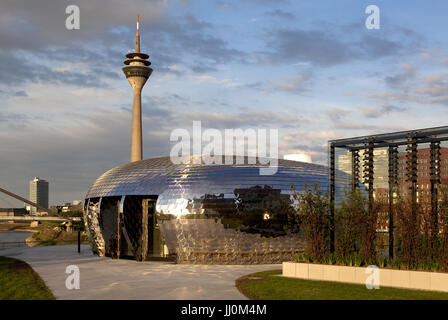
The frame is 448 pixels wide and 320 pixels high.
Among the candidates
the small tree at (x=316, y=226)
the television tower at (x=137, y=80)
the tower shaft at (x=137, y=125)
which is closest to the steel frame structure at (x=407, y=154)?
the small tree at (x=316, y=226)

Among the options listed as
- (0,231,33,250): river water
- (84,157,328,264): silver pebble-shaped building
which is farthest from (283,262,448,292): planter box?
(0,231,33,250): river water

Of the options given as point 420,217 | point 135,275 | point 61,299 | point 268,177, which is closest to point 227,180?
point 268,177

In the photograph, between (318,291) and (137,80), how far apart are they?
79346mm

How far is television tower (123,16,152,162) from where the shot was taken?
9294 centimetres

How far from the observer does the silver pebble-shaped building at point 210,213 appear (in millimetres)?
32312

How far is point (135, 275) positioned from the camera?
2553 cm

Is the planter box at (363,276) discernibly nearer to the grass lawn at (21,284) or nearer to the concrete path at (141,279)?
the concrete path at (141,279)

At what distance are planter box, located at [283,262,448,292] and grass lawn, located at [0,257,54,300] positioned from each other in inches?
440

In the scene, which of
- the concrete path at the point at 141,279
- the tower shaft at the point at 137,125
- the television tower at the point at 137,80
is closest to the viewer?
the concrete path at the point at 141,279

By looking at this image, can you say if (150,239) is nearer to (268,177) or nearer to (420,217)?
(268,177)

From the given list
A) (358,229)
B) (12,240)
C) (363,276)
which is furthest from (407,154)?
(12,240)

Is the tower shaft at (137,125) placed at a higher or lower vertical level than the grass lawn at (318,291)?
higher

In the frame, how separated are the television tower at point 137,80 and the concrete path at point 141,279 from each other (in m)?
60.2
